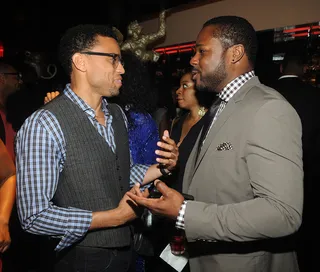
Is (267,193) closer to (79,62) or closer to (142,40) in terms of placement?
(79,62)

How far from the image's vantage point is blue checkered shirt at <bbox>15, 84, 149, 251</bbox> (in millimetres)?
1510

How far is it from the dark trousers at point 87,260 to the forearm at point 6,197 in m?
0.48

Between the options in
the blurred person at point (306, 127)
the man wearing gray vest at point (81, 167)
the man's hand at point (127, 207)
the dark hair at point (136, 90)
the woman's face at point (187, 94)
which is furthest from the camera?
the woman's face at point (187, 94)

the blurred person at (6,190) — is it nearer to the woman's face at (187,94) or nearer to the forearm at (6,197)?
the forearm at (6,197)

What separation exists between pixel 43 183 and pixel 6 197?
58cm

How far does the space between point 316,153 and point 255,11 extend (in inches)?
86.0

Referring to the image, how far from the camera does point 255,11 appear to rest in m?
4.25

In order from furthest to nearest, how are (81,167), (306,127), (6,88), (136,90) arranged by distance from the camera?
(6,88), (306,127), (136,90), (81,167)

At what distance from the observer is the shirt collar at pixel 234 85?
5.72ft

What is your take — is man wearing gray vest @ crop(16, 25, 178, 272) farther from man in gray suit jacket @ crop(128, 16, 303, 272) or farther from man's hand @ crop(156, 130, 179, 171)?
man in gray suit jacket @ crop(128, 16, 303, 272)

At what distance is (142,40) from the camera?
5613mm

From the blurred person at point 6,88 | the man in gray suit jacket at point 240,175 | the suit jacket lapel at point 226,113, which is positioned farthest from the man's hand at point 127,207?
the blurred person at point 6,88

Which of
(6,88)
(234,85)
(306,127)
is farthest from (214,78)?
(6,88)

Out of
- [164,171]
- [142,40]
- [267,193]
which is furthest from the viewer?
[142,40]
